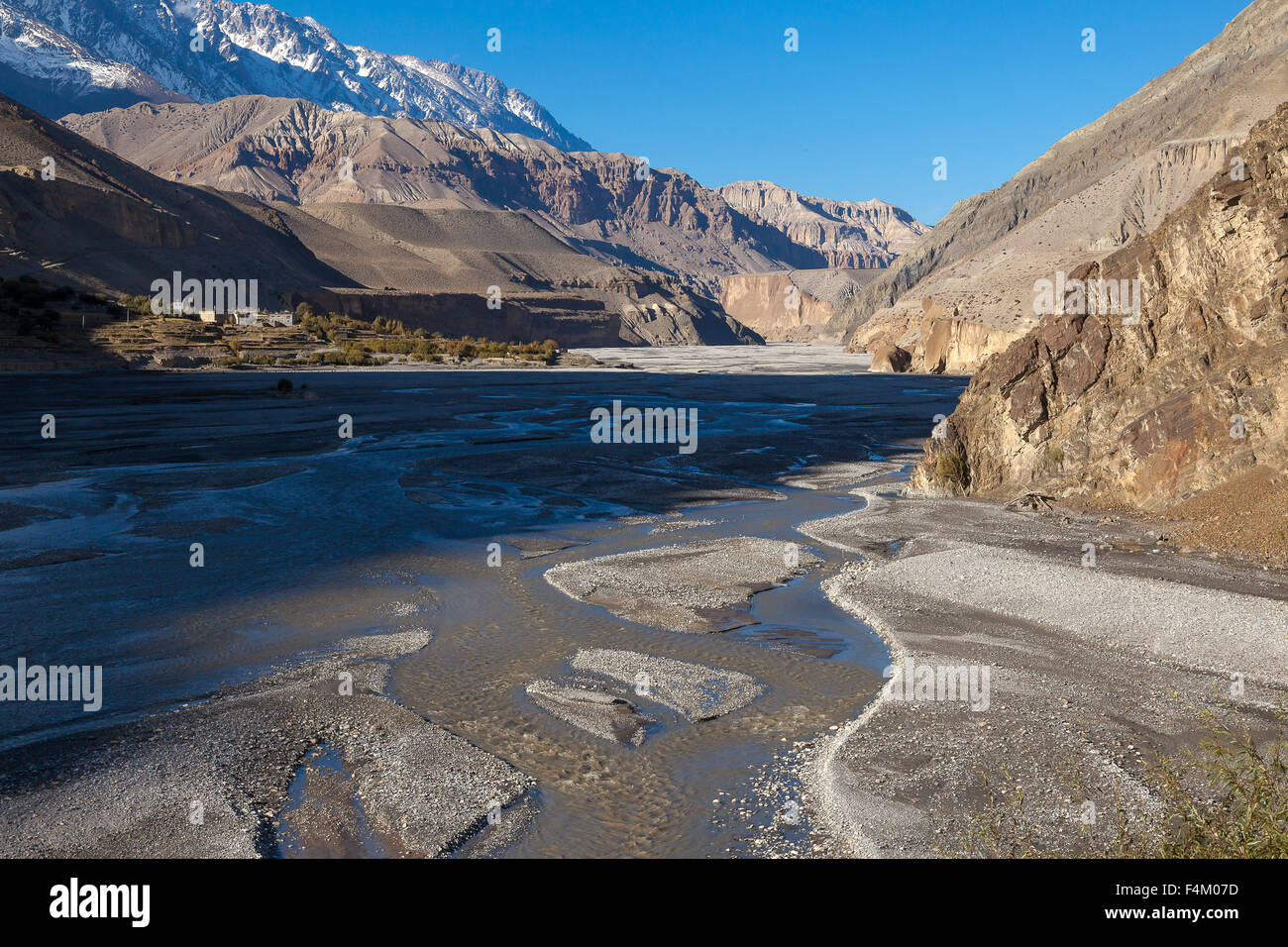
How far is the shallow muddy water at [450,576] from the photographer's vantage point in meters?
7.65

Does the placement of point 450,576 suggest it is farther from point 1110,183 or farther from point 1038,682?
point 1110,183

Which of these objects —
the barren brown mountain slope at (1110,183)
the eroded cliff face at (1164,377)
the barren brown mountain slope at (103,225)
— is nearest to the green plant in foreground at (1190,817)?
the eroded cliff face at (1164,377)

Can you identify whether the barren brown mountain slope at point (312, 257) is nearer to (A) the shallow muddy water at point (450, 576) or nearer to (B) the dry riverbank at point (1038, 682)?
(A) the shallow muddy water at point (450, 576)

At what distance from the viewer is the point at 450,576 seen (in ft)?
46.0

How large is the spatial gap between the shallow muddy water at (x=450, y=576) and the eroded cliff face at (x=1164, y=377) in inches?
166

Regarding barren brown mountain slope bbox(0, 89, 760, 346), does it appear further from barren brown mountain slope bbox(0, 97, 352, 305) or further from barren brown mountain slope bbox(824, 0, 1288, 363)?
barren brown mountain slope bbox(824, 0, 1288, 363)

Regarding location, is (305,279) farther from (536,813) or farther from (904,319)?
(536,813)

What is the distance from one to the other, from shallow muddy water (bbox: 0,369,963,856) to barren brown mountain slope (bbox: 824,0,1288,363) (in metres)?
52.0

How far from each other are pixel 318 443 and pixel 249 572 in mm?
16650

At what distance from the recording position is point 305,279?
396ft

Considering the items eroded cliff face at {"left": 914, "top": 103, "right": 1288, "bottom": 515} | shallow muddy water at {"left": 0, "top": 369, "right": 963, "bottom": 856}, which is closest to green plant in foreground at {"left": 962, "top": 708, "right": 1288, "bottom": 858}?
shallow muddy water at {"left": 0, "top": 369, "right": 963, "bottom": 856}

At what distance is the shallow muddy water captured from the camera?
7.65 m

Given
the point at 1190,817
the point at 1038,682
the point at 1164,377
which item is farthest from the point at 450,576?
the point at 1164,377
